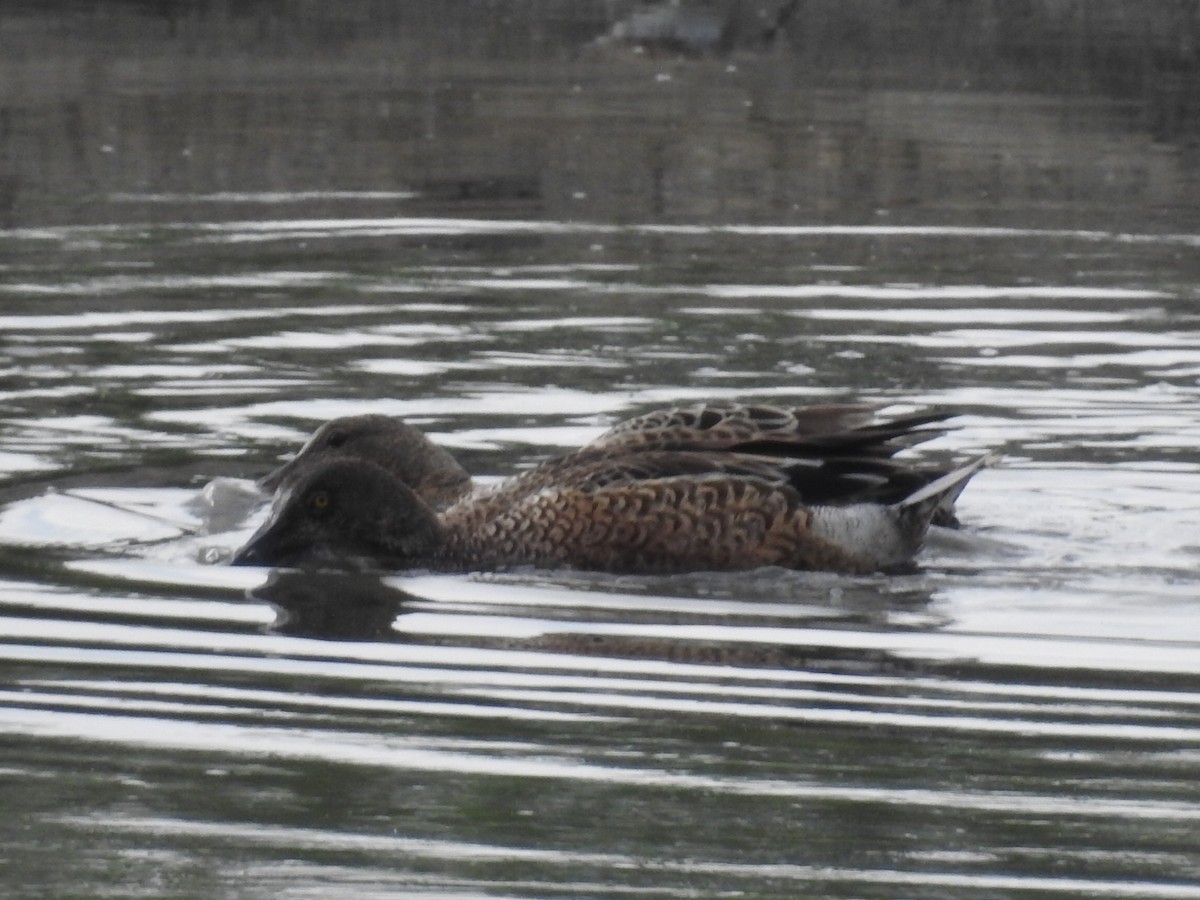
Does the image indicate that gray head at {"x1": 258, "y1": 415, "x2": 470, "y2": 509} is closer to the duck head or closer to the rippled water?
the duck head

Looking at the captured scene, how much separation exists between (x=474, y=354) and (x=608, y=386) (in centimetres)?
86

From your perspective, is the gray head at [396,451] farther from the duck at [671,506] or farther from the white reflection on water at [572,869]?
the white reflection on water at [572,869]

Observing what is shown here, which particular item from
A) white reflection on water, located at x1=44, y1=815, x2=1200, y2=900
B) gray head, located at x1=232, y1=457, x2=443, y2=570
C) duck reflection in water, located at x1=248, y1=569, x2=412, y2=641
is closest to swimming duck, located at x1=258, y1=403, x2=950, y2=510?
gray head, located at x1=232, y1=457, x2=443, y2=570

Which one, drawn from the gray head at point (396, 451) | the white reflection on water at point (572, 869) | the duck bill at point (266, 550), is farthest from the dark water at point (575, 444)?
the gray head at point (396, 451)

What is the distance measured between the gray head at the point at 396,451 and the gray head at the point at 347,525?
662mm

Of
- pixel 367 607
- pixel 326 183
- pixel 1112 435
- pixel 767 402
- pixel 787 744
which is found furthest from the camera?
pixel 326 183

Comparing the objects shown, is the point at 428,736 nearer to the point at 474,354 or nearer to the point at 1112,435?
the point at 1112,435

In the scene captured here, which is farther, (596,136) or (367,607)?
(596,136)

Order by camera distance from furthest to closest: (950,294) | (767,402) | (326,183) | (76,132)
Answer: (76,132), (326,183), (950,294), (767,402)

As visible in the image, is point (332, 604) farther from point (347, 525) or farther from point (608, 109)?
point (608, 109)

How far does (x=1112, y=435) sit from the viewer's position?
32.9ft

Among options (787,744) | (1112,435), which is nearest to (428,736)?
(787,744)

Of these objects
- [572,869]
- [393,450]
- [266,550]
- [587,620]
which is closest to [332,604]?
[266,550]

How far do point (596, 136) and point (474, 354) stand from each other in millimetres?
7690
